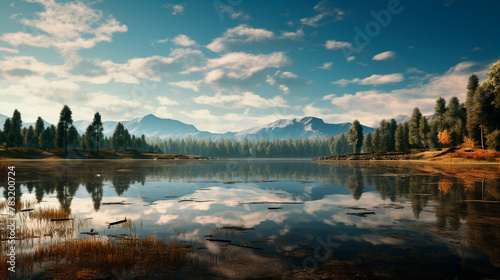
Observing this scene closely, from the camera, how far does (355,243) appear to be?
10.1 m

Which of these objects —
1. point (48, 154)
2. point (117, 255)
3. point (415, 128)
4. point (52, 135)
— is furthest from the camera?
point (52, 135)

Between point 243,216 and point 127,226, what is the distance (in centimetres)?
616

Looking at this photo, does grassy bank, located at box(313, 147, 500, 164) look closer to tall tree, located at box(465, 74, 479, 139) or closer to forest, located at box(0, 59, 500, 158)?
forest, located at box(0, 59, 500, 158)

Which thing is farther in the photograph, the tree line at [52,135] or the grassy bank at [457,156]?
the tree line at [52,135]

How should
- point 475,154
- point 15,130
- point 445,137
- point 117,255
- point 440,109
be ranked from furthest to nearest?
point 15,130 < point 440,109 < point 445,137 < point 475,154 < point 117,255

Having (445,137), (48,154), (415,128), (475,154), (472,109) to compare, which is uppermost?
(472,109)

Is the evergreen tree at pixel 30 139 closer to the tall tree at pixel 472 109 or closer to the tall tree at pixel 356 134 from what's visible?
the tall tree at pixel 356 134

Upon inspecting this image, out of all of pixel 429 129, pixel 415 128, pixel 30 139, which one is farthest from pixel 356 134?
pixel 30 139

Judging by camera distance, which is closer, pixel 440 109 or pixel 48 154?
pixel 440 109

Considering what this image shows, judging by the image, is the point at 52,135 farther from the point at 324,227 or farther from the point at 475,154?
the point at 475,154

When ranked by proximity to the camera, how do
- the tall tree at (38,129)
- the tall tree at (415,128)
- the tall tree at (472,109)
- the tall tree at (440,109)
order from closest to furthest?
the tall tree at (472,109), the tall tree at (440,109), the tall tree at (415,128), the tall tree at (38,129)

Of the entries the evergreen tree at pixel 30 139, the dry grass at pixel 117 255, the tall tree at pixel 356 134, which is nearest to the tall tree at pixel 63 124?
the evergreen tree at pixel 30 139

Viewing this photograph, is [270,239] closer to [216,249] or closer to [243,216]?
[216,249]

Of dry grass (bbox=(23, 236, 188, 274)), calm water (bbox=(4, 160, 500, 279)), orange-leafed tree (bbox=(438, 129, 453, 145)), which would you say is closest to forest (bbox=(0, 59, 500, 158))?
orange-leafed tree (bbox=(438, 129, 453, 145))
